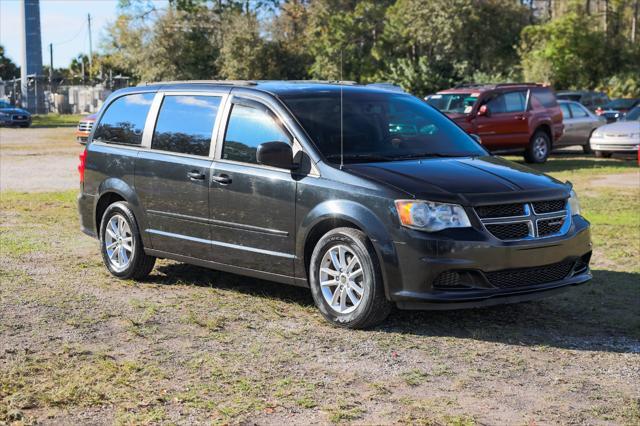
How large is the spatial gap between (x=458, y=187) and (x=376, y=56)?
46.9 meters

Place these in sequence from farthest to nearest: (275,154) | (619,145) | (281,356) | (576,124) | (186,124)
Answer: (576,124) → (619,145) → (186,124) → (275,154) → (281,356)

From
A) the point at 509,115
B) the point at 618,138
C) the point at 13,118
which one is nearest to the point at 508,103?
the point at 509,115

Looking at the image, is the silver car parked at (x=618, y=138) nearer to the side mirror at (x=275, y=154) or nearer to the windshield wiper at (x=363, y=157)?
the windshield wiper at (x=363, y=157)

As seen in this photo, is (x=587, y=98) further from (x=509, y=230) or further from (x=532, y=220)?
(x=509, y=230)

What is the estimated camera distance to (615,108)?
3450 centimetres

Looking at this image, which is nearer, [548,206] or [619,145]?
[548,206]

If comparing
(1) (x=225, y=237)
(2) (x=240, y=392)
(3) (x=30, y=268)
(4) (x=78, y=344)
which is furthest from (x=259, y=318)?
(3) (x=30, y=268)

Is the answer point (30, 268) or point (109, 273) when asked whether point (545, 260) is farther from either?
point (30, 268)

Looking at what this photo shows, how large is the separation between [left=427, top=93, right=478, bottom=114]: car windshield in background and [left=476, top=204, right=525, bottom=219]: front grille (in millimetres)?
15102

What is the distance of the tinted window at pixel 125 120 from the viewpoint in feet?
28.5

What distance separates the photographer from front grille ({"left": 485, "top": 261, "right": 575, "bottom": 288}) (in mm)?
6609

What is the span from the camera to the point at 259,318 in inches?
284

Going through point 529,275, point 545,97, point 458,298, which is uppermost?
point 545,97

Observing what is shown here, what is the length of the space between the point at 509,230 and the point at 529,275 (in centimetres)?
38
